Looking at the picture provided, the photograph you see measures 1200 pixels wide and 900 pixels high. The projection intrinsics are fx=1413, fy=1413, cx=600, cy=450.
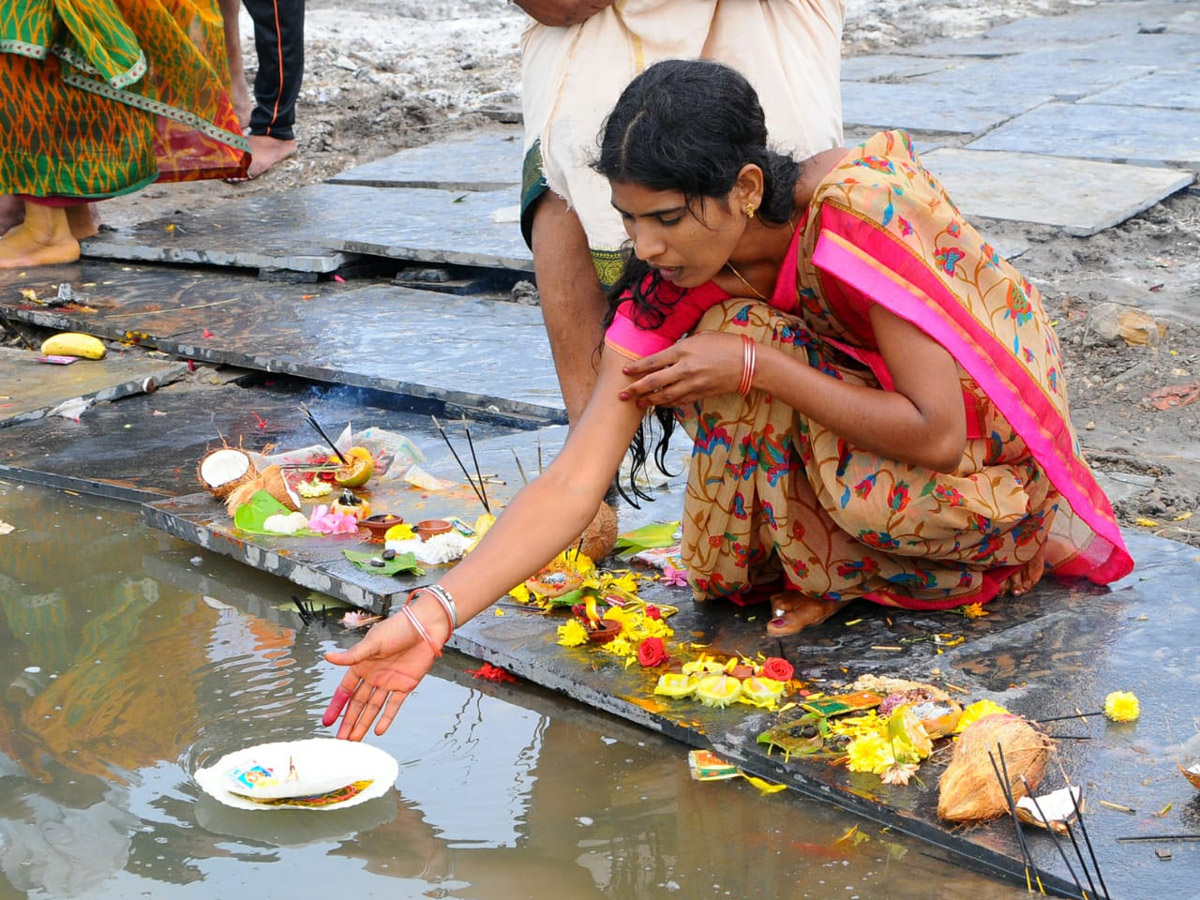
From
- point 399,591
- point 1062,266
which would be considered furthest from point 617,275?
point 1062,266

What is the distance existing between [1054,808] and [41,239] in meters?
5.14

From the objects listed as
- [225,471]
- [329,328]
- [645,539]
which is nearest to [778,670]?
[645,539]

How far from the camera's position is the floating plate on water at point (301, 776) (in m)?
2.24

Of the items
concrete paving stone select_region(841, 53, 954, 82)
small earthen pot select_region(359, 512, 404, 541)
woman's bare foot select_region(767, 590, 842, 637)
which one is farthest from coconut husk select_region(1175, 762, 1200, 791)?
concrete paving stone select_region(841, 53, 954, 82)

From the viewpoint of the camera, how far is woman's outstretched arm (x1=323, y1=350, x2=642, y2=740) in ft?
6.91

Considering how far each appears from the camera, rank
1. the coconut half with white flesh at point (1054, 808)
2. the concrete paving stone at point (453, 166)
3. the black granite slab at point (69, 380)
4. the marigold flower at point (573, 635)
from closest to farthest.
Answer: the coconut half with white flesh at point (1054, 808), the marigold flower at point (573, 635), the black granite slab at point (69, 380), the concrete paving stone at point (453, 166)

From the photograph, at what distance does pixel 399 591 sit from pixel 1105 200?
145 inches

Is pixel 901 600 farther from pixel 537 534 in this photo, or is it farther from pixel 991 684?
pixel 537 534

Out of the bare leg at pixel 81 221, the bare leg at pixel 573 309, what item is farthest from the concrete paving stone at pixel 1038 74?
the bare leg at pixel 573 309

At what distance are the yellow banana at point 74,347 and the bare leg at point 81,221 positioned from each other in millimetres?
1351

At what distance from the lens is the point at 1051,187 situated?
5.65 m

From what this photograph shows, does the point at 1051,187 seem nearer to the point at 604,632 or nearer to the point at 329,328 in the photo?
the point at 329,328

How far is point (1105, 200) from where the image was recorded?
5445 millimetres

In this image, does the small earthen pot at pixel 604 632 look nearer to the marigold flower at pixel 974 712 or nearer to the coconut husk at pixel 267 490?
the marigold flower at pixel 974 712
